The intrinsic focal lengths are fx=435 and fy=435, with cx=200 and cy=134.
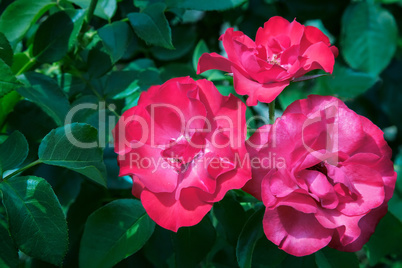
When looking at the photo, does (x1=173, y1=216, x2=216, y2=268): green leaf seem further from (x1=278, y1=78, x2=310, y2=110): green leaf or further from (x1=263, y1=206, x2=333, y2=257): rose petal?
(x1=278, y1=78, x2=310, y2=110): green leaf

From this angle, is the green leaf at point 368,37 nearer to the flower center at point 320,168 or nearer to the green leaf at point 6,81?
the flower center at point 320,168

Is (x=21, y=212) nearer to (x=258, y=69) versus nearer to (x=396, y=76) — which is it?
(x=258, y=69)

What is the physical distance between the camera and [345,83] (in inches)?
42.3

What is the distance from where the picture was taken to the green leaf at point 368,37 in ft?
3.46

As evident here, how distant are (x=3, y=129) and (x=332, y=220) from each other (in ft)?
1.85

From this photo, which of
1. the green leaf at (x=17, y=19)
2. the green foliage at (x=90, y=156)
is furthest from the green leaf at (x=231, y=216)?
the green leaf at (x=17, y=19)

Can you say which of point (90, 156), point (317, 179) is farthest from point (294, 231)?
point (90, 156)

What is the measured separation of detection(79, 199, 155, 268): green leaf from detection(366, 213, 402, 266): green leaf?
1.25 feet

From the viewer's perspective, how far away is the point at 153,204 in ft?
1.74

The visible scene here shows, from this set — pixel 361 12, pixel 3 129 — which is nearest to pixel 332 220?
pixel 3 129

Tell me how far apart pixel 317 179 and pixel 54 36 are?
1.61 feet

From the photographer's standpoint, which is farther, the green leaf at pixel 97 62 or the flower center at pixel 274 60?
the green leaf at pixel 97 62

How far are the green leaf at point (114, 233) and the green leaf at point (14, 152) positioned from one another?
0.13 meters

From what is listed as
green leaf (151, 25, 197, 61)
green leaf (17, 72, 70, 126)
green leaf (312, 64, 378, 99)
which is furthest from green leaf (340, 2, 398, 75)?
green leaf (17, 72, 70, 126)
